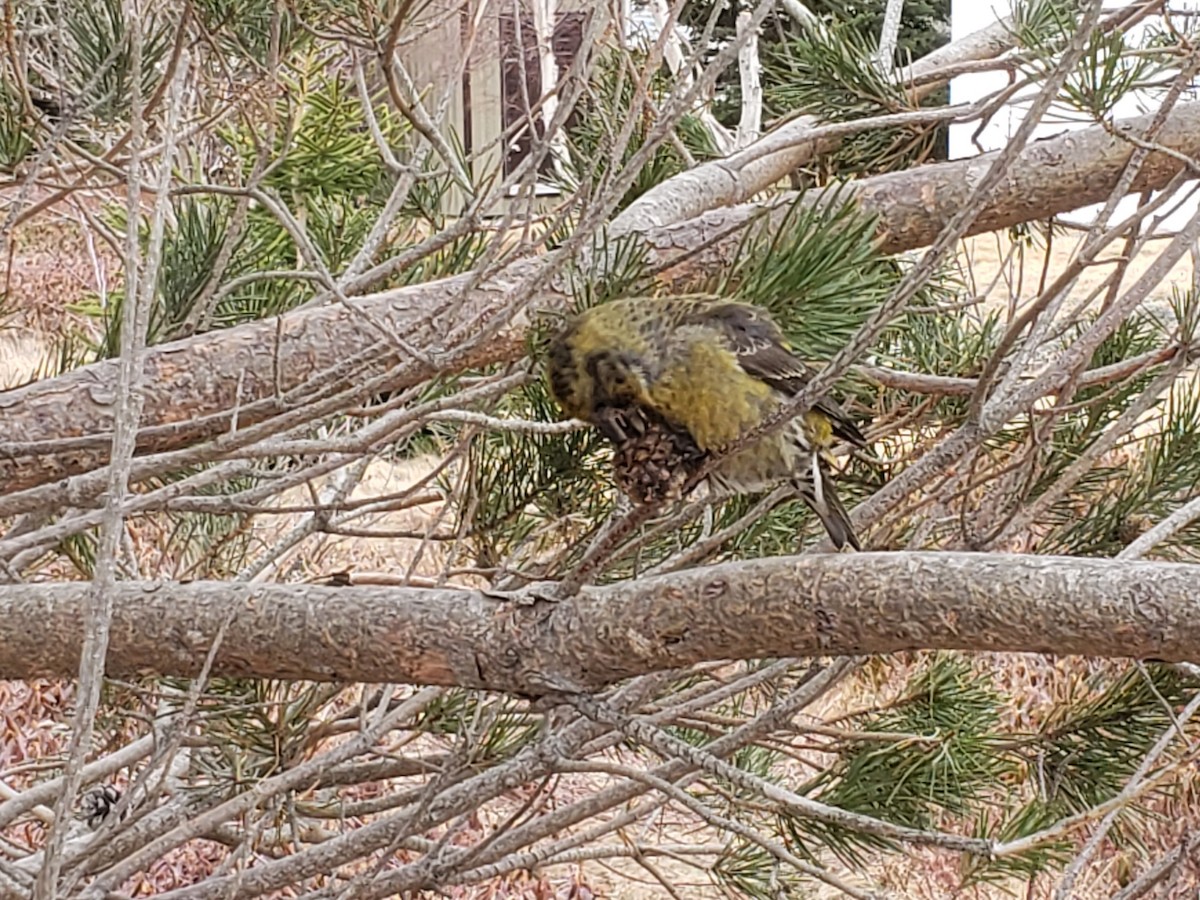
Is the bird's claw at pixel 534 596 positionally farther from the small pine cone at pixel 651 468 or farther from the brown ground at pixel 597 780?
the brown ground at pixel 597 780

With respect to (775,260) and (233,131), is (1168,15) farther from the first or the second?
(233,131)

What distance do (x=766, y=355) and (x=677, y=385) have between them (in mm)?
78

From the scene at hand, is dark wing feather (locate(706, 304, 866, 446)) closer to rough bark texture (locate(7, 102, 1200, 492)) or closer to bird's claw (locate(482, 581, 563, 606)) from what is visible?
rough bark texture (locate(7, 102, 1200, 492))

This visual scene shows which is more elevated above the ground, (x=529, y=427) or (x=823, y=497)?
(x=529, y=427)

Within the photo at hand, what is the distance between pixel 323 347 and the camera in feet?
3.05

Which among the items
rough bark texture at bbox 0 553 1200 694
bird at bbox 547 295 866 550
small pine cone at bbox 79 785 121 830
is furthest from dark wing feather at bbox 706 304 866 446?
small pine cone at bbox 79 785 121 830

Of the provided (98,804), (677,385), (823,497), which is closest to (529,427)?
(677,385)

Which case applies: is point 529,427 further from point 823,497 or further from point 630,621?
point 823,497

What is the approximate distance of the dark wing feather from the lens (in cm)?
77

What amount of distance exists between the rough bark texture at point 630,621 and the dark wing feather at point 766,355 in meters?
0.14

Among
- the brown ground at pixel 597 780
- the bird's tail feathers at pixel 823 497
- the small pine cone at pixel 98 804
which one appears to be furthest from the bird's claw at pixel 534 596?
the brown ground at pixel 597 780

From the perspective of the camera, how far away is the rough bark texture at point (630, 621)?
61cm

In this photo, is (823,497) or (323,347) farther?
(823,497)

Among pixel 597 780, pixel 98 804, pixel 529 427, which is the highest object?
pixel 529 427
